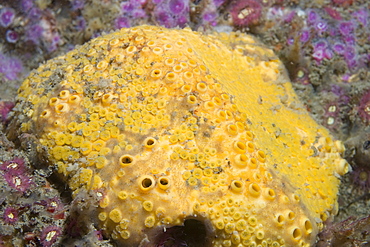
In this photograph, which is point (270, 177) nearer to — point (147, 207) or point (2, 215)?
point (147, 207)

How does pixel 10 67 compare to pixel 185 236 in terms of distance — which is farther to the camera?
pixel 10 67

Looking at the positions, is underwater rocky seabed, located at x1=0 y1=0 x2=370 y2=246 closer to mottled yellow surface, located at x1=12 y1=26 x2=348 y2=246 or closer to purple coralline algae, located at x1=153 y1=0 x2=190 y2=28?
purple coralline algae, located at x1=153 y1=0 x2=190 y2=28

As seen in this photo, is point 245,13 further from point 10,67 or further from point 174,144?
point 10,67

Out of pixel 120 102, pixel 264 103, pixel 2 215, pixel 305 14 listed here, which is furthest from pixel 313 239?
pixel 305 14

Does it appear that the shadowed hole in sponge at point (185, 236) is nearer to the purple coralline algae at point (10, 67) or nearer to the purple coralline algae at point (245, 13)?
the purple coralline algae at point (245, 13)

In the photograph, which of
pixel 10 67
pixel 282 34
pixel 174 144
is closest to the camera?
pixel 174 144

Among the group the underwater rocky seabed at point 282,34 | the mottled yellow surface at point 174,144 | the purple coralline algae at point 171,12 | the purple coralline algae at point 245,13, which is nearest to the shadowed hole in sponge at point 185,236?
the mottled yellow surface at point 174,144

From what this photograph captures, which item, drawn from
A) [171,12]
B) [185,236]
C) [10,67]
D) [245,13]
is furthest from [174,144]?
[10,67]

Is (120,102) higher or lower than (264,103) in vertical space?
higher
